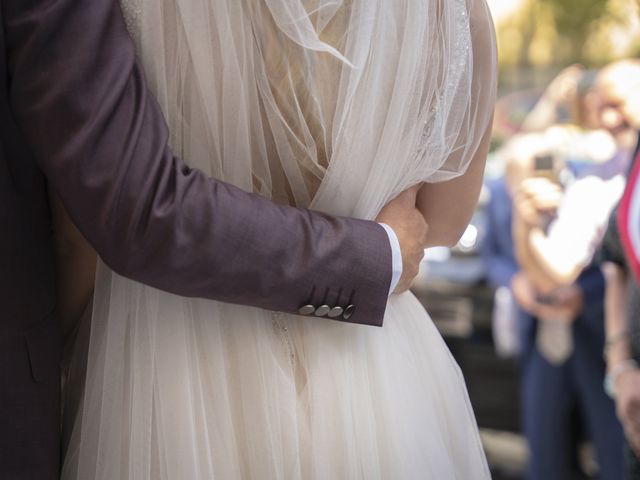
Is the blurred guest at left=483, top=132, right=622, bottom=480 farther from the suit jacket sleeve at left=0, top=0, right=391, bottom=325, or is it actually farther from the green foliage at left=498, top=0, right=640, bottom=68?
the suit jacket sleeve at left=0, top=0, right=391, bottom=325

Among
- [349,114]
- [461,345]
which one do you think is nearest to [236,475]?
[349,114]

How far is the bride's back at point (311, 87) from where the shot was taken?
3.72 feet

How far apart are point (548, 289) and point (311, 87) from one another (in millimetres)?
2371

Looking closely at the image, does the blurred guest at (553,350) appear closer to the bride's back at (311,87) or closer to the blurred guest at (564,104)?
the blurred guest at (564,104)

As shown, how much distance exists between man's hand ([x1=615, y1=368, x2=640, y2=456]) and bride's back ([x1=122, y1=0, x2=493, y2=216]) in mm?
1242

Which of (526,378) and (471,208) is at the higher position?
(471,208)

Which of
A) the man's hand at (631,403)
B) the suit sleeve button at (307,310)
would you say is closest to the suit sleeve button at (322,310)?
the suit sleeve button at (307,310)

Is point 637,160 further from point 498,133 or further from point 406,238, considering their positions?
point 498,133

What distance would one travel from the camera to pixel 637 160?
2.12 m

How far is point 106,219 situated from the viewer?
103 cm

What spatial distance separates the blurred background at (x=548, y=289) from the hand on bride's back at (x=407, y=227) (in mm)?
1892

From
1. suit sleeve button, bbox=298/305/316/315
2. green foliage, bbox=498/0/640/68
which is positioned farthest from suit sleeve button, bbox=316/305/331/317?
green foliage, bbox=498/0/640/68

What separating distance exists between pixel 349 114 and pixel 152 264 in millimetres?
362

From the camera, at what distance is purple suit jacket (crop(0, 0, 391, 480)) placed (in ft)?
3.28
